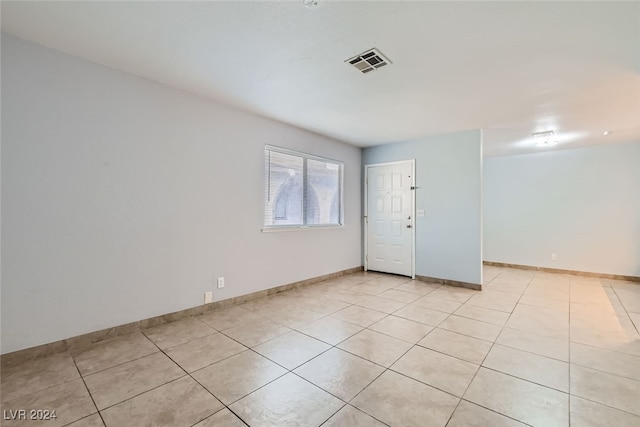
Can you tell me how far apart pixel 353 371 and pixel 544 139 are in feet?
16.6

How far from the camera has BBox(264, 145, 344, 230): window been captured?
3914 millimetres

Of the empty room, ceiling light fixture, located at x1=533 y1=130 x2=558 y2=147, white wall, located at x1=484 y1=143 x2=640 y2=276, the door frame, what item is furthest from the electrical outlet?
white wall, located at x1=484 y1=143 x2=640 y2=276

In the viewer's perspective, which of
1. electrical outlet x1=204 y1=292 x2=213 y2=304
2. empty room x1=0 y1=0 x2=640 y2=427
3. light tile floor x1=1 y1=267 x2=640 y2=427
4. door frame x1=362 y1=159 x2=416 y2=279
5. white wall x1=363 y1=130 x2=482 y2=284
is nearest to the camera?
light tile floor x1=1 y1=267 x2=640 y2=427

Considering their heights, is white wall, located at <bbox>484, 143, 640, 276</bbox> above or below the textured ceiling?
below

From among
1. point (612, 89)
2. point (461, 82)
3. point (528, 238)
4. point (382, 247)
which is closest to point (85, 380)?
point (461, 82)

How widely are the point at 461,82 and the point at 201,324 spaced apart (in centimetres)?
363

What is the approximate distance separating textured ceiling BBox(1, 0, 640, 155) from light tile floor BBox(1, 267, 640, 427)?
8.16ft

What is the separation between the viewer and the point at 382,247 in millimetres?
5375

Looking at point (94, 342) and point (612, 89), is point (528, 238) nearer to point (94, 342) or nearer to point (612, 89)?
point (612, 89)

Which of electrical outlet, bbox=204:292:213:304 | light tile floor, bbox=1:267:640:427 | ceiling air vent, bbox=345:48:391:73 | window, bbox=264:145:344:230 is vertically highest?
ceiling air vent, bbox=345:48:391:73

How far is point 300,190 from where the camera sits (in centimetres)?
436

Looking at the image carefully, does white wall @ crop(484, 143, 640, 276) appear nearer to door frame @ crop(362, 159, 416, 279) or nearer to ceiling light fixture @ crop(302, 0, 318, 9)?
door frame @ crop(362, 159, 416, 279)

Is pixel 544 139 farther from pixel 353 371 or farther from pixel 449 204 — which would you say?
pixel 353 371

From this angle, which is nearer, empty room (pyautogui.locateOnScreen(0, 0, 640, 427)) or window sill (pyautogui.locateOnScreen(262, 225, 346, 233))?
empty room (pyautogui.locateOnScreen(0, 0, 640, 427))
